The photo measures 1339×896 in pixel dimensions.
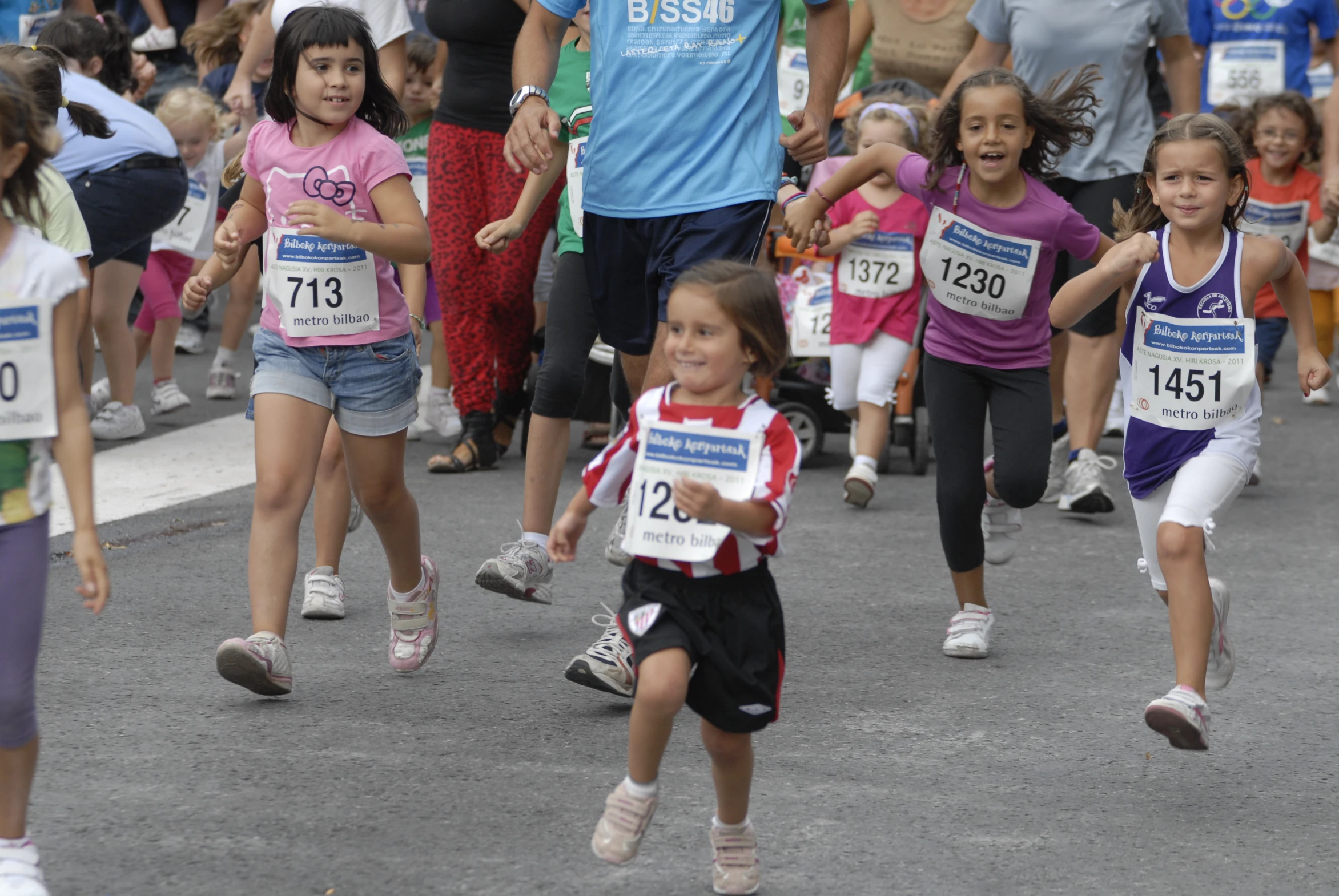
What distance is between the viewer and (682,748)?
167 inches

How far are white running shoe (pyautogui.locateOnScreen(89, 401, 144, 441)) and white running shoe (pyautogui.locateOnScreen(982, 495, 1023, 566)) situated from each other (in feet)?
14.2

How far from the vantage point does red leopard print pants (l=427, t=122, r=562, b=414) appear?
761 centimetres

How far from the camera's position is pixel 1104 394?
24.1ft

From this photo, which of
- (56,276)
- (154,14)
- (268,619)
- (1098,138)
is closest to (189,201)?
(154,14)

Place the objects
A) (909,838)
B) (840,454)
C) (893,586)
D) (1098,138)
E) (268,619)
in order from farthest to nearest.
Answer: (840,454), (1098,138), (893,586), (268,619), (909,838)

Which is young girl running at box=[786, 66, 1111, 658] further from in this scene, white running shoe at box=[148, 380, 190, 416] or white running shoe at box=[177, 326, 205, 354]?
white running shoe at box=[177, 326, 205, 354]

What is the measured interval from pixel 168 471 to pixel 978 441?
3881mm

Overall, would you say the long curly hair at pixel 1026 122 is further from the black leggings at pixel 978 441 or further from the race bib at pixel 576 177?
the race bib at pixel 576 177

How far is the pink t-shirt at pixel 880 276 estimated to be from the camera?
756cm

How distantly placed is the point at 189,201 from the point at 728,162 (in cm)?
511

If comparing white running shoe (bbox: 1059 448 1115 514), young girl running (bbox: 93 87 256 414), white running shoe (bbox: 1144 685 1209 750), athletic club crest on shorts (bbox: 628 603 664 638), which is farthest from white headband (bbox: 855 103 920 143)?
athletic club crest on shorts (bbox: 628 603 664 638)

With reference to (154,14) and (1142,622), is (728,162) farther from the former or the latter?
(154,14)

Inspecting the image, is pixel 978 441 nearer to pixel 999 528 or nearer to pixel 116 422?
pixel 999 528

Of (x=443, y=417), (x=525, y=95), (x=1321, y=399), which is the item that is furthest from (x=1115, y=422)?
(x=525, y=95)
